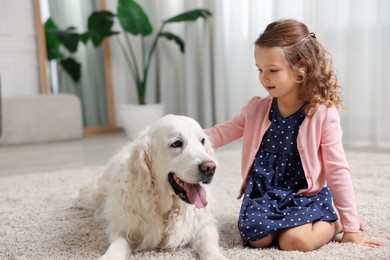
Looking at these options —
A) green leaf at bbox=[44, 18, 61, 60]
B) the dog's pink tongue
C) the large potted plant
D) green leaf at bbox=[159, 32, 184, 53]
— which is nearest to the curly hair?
the dog's pink tongue

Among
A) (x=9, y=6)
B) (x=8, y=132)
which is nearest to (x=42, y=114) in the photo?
(x=8, y=132)

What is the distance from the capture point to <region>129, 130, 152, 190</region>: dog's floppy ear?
4.61ft

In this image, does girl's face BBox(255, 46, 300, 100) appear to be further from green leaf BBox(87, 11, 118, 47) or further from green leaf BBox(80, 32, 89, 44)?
green leaf BBox(80, 32, 89, 44)

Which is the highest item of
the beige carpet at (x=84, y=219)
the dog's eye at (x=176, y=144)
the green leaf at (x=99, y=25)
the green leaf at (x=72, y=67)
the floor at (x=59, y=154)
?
the green leaf at (x=99, y=25)

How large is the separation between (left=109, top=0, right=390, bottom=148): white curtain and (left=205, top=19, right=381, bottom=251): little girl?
172cm

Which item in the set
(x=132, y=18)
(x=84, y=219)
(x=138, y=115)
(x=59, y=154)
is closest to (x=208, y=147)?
(x=84, y=219)

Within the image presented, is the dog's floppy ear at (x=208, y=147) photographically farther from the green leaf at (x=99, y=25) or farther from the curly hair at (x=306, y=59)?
the green leaf at (x=99, y=25)

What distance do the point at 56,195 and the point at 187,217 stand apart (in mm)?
1068

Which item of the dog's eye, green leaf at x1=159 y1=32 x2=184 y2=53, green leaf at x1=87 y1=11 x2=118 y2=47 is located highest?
green leaf at x1=87 y1=11 x2=118 y2=47

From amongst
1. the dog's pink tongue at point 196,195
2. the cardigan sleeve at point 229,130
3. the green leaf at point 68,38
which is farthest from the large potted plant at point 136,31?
the dog's pink tongue at point 196,195

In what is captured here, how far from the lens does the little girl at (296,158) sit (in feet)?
4.66

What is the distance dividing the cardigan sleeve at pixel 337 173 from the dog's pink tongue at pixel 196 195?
46 centimetres

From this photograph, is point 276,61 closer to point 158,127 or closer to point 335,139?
point 335,139

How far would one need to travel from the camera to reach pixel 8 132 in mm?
4207
